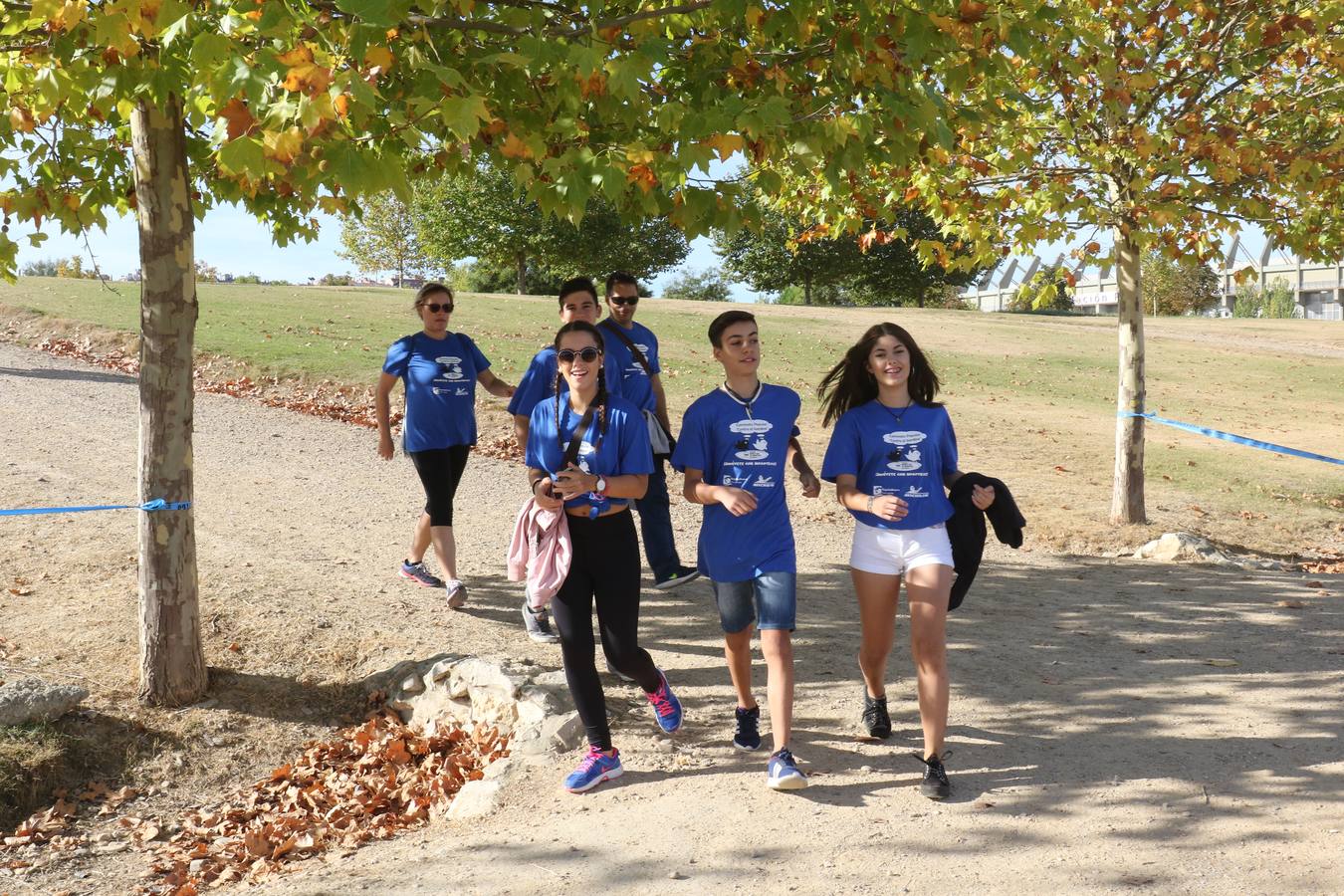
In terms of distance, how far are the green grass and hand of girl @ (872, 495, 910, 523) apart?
23.2ft

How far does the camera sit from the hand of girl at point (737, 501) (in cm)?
434

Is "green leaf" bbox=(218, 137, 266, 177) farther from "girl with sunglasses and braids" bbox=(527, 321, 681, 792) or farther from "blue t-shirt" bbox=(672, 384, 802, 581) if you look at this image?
"blue t-shirt" bbox=(672, 384, 802, 581)

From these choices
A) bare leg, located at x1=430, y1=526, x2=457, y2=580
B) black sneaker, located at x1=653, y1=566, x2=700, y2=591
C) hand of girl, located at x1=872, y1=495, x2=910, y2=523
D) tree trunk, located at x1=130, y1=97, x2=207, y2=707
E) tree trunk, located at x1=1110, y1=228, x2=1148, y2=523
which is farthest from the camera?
tree trunk, located at x1=1110, y1=228, x2=1148, y2=523

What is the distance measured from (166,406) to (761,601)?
3.29 meters

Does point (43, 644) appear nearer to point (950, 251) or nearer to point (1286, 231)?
point (950, 251)

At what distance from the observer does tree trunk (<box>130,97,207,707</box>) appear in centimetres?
560

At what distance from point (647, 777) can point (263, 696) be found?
252cm

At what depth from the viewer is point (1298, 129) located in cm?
1033

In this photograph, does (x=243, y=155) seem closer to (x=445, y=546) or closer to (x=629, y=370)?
(x=629, y=370)

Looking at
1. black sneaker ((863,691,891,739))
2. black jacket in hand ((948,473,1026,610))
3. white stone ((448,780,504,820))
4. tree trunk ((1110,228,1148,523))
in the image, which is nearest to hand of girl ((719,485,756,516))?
black jacket in hand ((948,473,1026,610))

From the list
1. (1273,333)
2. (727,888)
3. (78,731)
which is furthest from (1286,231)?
(1273,333)

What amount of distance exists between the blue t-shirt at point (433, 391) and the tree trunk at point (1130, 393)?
712 centimetres

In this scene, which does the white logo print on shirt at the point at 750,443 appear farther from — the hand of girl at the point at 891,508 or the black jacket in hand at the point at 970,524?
the black jacket in hand at the point at 970,524

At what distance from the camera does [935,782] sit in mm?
4480
